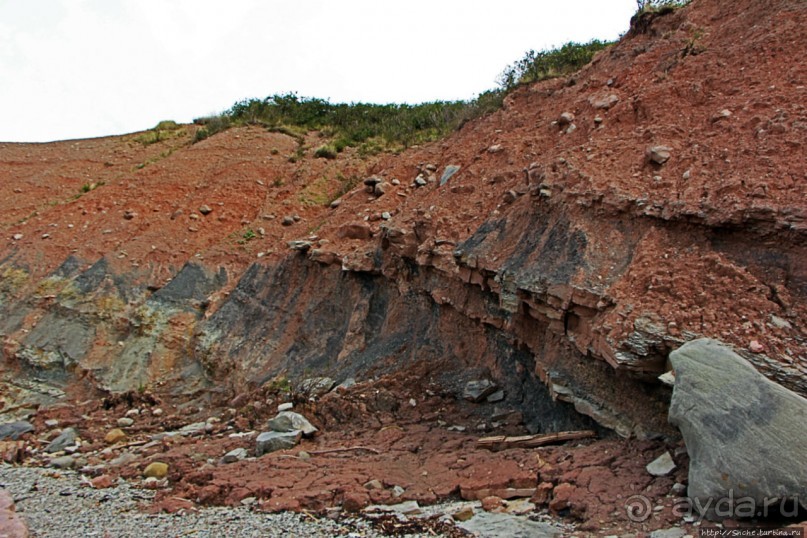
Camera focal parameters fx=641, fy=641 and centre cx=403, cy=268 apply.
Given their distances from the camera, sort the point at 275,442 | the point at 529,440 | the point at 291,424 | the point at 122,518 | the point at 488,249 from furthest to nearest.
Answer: the point at 291,424 < the point at 488,249 < the point at 275,442 < the point at 122,518 < the point at 529,440

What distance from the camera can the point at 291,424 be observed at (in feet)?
27.3

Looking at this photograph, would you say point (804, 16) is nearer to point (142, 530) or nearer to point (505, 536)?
point (505, 536)

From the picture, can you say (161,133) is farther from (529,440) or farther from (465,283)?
(529,440)

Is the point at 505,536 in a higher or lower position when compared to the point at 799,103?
lower

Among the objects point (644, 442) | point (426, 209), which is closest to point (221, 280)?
point (426, 209)

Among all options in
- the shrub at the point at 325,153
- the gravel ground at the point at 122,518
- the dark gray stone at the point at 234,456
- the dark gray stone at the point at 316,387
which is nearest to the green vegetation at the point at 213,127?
the shrub at the point at 325,153

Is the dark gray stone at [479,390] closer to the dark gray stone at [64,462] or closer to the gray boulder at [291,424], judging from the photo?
the gray boulder at [291,424]

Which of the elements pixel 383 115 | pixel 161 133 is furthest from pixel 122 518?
pixel 161 133

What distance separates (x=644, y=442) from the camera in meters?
5.49

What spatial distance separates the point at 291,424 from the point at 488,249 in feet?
11.2

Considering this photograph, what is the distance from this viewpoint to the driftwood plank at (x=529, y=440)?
246 inches

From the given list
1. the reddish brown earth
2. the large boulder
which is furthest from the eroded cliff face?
the large boulder

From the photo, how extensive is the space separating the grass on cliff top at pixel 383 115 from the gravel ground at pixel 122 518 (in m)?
9.32

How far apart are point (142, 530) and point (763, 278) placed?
6.07 metres
